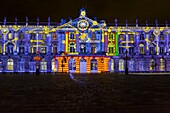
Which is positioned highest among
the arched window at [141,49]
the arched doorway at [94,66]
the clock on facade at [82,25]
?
the clock on facade at [82,25]

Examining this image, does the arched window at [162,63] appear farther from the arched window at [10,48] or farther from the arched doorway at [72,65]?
the arched window at [10,48]

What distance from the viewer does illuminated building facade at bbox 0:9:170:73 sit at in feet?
249

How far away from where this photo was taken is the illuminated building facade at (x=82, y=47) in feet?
249

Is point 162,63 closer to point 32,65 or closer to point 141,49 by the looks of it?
point 141,49

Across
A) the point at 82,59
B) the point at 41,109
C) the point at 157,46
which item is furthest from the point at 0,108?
the point at 157,46

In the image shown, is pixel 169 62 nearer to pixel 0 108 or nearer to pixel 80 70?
pixel 80 70

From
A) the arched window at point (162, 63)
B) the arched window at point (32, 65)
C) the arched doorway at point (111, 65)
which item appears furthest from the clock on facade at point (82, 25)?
the arched window at point (162, 63)

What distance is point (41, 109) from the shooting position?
983 cm

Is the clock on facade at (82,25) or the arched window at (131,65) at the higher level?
the clock on facade at (82,25)

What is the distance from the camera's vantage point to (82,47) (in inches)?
3041

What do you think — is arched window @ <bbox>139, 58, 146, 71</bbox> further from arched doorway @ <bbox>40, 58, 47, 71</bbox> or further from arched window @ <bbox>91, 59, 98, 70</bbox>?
arched doorway @ <bbox>40, 58, 47, 71</bbox>

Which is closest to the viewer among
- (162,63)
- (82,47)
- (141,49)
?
(82,47)

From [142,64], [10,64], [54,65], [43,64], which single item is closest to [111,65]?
[142,64]

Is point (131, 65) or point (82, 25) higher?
point (82, 25)
